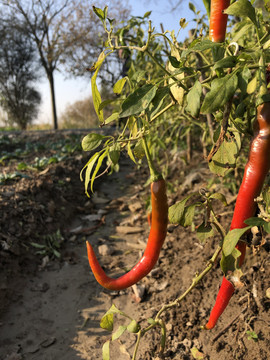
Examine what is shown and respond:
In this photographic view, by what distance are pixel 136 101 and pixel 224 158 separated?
1.64ft

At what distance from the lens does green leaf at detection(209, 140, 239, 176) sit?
1.23m

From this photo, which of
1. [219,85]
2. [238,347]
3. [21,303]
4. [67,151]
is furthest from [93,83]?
[67,151]

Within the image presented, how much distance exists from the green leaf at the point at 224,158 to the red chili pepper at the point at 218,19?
375mm

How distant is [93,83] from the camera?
0.98 m

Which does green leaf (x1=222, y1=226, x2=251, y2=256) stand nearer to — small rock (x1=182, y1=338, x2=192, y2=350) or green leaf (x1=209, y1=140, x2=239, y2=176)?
green leaf (x1=209, y1=140, x2=239, y2=176)

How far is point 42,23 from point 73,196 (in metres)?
11.2

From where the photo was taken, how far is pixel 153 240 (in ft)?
4.09

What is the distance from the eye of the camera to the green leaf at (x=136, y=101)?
0.90 meters

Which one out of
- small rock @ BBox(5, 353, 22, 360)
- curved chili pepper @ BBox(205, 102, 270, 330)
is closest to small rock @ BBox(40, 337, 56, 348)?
→ small rock @ BBox(5, 353, 22, 360)

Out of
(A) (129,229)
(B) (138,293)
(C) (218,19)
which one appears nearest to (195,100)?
(C) (218,19)

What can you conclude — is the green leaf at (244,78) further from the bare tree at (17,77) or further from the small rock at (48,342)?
the bare tree at (17,77)

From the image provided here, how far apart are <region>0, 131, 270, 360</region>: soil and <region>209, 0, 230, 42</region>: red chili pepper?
780mm

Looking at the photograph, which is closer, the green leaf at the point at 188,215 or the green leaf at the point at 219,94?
the green leaf at the point at 219,94

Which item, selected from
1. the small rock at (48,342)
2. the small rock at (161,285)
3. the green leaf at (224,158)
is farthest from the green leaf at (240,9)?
the small rock at (48,342)
